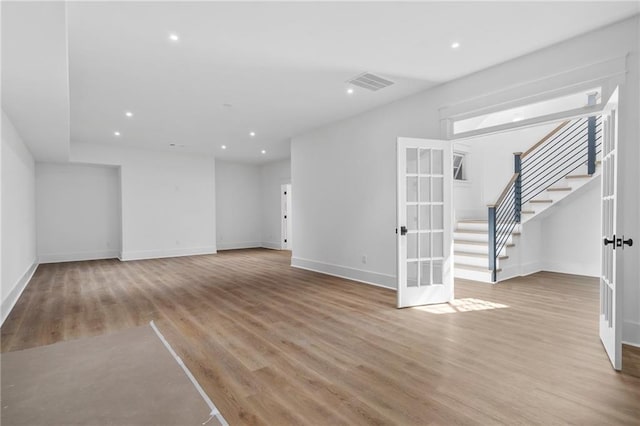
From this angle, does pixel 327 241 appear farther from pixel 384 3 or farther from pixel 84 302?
pixel 384 3

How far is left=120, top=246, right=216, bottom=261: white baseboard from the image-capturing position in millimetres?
8445

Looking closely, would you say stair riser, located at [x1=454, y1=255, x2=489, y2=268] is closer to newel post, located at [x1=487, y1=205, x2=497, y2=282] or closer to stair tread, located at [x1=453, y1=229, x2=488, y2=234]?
newel post, located at [x1=487, y1=205, x2=497, y2=282]

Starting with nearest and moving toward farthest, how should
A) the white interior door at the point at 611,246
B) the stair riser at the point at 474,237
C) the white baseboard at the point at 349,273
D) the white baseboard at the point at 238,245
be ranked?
1. the white interior door at the point at 611,246
2. the white baseboard at the point at 349,273
3. the stair riser at the point at 474,237
4. the white baseboard at the point at 238,245

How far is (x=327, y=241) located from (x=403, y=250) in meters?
2.51

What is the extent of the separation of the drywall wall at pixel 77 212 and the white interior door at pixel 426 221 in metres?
7.85

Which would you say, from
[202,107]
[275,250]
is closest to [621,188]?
[202,107]

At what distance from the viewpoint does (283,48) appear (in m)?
3.44

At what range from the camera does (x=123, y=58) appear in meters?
3.60

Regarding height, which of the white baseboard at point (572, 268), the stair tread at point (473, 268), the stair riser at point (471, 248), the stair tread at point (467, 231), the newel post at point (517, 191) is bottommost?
the white baseboard at point (572, 268)

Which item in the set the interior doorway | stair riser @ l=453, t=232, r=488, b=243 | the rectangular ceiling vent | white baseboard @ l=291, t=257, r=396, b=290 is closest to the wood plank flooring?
white baseboard @ l=291, t=257, r=396, b=290

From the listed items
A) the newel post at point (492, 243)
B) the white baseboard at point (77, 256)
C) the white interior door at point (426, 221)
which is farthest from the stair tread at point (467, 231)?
the white baseboard at point (77, 256)

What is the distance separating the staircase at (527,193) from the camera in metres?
5.57

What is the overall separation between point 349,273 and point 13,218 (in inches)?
202

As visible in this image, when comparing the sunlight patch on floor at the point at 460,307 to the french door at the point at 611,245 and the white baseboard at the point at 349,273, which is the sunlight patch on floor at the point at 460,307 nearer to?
the white baseboard at the point at 349,273
